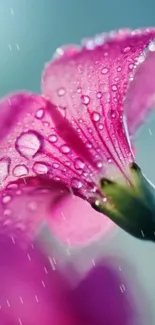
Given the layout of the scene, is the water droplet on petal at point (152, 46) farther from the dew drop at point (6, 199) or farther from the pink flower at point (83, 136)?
the dew drop at point (6, 199)

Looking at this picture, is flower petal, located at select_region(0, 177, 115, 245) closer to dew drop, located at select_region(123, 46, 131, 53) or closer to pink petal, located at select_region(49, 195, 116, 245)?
pink petal, located at select_region(49, 195, 116, 245)

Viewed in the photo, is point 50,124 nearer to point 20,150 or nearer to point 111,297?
point 20,150

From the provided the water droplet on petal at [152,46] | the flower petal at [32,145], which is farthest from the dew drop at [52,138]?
the water droplet on petal at [152,46]

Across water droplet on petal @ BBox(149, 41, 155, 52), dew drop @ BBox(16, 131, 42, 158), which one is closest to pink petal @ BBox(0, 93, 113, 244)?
dew drop @ BBox(16, 131, 42, 158)

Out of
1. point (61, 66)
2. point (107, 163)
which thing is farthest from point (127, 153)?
point (61, 66)

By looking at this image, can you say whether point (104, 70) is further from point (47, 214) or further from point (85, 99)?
point (47, 214)

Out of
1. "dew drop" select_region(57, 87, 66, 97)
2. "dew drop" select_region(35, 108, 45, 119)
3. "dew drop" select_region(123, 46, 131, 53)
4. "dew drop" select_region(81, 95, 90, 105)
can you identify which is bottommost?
"dew drop" select_region(81, 95, 90, 105)
